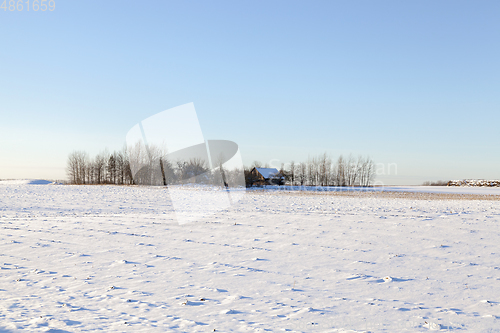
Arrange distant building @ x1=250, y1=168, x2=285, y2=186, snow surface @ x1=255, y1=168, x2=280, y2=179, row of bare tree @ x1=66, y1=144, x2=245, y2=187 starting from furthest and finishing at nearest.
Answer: snow surface @ x1=255, y1=168, x2=280, y2=179 < distant building @ x1=250, y1=168, x2=285, y2=186 < row of bare tree @ x1=66, y1=144, x2=245, y2=187

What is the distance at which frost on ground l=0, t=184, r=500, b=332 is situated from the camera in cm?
Answer: 571

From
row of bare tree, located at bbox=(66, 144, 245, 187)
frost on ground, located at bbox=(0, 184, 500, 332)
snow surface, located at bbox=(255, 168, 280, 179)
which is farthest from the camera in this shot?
snow surface, located at bbox=(255, 168, 280, 179)

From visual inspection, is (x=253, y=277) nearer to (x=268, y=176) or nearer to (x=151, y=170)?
(x=151, y=170)

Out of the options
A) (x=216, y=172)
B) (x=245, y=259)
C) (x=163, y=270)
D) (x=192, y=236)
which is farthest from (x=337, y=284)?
(x=216, y=172)

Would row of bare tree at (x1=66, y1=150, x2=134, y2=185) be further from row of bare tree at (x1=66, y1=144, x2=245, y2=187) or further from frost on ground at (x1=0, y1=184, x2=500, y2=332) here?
frost on ground at (x1=0, y1=184, x2=500, y2=332)

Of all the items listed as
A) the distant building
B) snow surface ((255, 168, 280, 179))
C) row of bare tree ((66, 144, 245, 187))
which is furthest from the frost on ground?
snow surface ((255, 168, 280, 179))

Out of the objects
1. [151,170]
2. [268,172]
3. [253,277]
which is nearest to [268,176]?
[268,172]

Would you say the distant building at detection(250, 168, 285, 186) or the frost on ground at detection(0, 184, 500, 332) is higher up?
the distant building at detection(250, 168, 285, 186)

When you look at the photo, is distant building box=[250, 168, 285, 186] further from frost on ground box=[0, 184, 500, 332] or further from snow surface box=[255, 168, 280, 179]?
frost on ground box=[0, 184, 500, 332]

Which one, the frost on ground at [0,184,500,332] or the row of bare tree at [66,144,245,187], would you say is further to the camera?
the row of bare tree at [66,144,245,187]

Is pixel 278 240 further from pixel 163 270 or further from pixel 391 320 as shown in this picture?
pixel 391 320

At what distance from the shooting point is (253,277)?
8000mm

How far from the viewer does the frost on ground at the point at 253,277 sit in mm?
5707

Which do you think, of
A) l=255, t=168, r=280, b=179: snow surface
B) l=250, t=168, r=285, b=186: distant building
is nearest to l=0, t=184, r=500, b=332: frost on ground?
l=250, t=168, r=285, b=186: distant building
